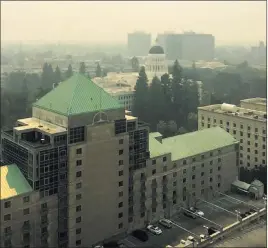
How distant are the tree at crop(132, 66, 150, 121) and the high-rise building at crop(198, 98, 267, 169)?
45.1 feet

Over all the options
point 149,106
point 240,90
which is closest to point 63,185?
point 149,106

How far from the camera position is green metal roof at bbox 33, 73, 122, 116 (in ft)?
78.8

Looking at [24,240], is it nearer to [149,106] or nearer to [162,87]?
[149,106]

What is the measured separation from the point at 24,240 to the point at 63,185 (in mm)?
3411

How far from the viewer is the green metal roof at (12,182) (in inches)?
875

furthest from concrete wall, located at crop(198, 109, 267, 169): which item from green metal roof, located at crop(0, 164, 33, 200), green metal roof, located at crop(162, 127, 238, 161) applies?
green metal roof, located at crop(0, 164, 33, 200)

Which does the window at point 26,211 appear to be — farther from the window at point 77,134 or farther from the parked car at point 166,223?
the parked car at point 166,223

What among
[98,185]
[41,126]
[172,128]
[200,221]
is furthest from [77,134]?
[172,128]

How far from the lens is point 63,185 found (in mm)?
23641

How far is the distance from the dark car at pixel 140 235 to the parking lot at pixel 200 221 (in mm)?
215

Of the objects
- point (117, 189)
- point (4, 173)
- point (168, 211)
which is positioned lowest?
point (168, 211)

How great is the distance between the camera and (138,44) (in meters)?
118

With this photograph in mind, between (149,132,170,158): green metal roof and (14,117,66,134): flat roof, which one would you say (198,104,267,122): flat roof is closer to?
(149,132,170,158): green metal roof

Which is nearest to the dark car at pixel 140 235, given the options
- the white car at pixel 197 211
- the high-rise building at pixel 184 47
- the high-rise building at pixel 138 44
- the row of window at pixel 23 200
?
the white car at pixel 197 211
